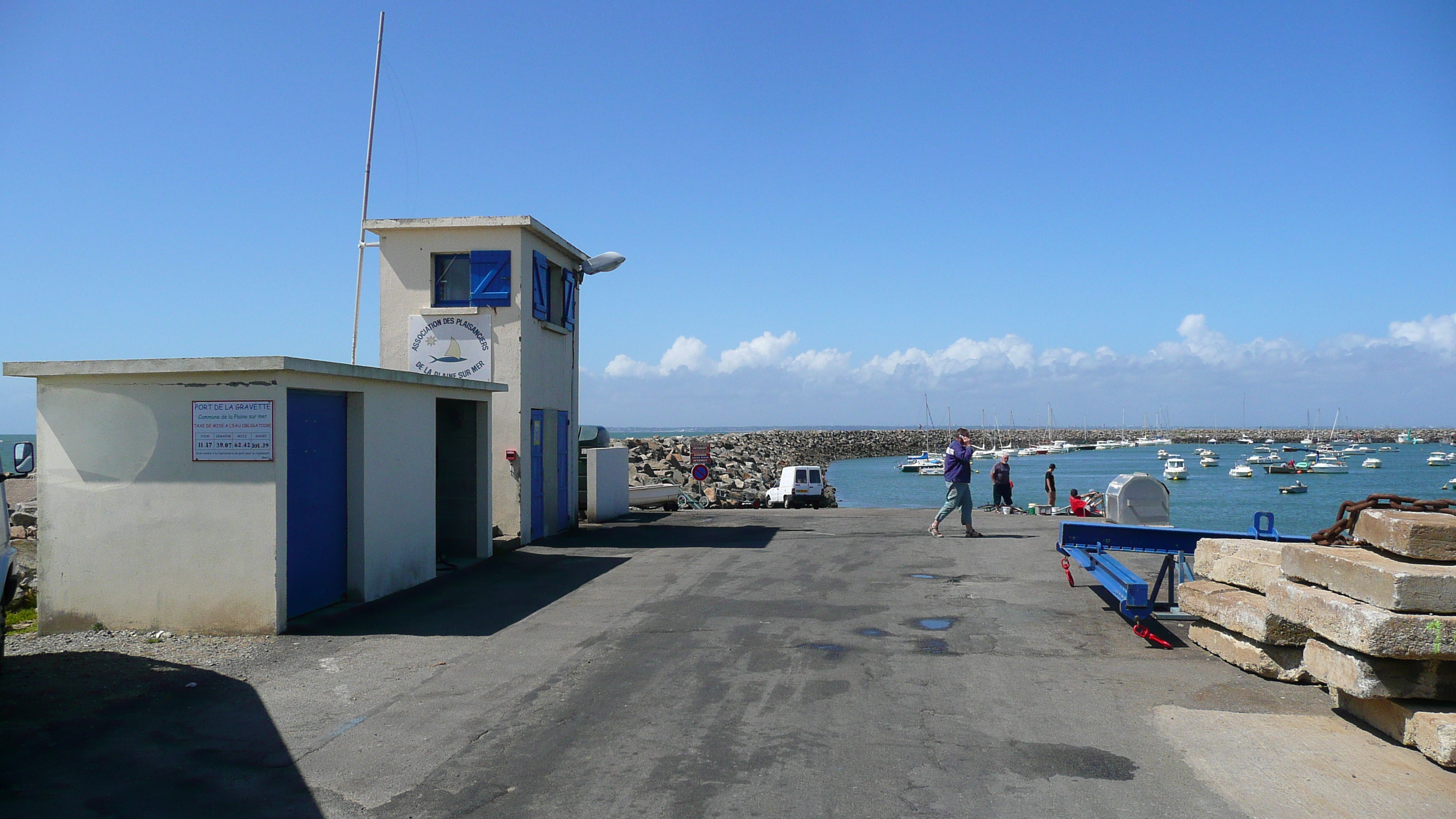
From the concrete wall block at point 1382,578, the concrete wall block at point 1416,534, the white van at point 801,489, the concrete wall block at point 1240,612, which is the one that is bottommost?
the white van at point 801,489

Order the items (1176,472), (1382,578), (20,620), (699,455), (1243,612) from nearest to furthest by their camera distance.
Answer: (1382,578)
(1243,612)
(20,620)
(699,455)
(1176,472)

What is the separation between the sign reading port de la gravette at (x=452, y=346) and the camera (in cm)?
1630

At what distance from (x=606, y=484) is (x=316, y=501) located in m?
11.1

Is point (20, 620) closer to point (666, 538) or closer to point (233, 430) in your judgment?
point (233, 430)

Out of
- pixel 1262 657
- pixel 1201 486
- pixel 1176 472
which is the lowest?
pixel 1201 486

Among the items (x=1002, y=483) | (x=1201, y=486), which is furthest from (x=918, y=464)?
(x=1002, y=483)

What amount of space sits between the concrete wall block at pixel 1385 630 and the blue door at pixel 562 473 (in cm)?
1418

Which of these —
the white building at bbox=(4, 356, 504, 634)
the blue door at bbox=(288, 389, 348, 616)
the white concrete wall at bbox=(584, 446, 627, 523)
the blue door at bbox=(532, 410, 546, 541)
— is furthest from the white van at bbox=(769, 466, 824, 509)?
the white building at bbox=(4, 356, 504, 634)

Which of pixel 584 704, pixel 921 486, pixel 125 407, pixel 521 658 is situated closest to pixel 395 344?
pixel 125 407

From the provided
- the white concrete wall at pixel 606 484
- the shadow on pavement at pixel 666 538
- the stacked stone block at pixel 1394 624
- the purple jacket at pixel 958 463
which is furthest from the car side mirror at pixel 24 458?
the white concrete wall at pixel 606 484

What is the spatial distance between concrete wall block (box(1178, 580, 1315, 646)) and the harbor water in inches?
621

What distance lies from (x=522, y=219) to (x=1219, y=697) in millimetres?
12914

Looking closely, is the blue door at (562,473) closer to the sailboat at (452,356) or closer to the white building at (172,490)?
the sailboat at (452,356)

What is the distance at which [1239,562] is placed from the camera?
7.73 metres
